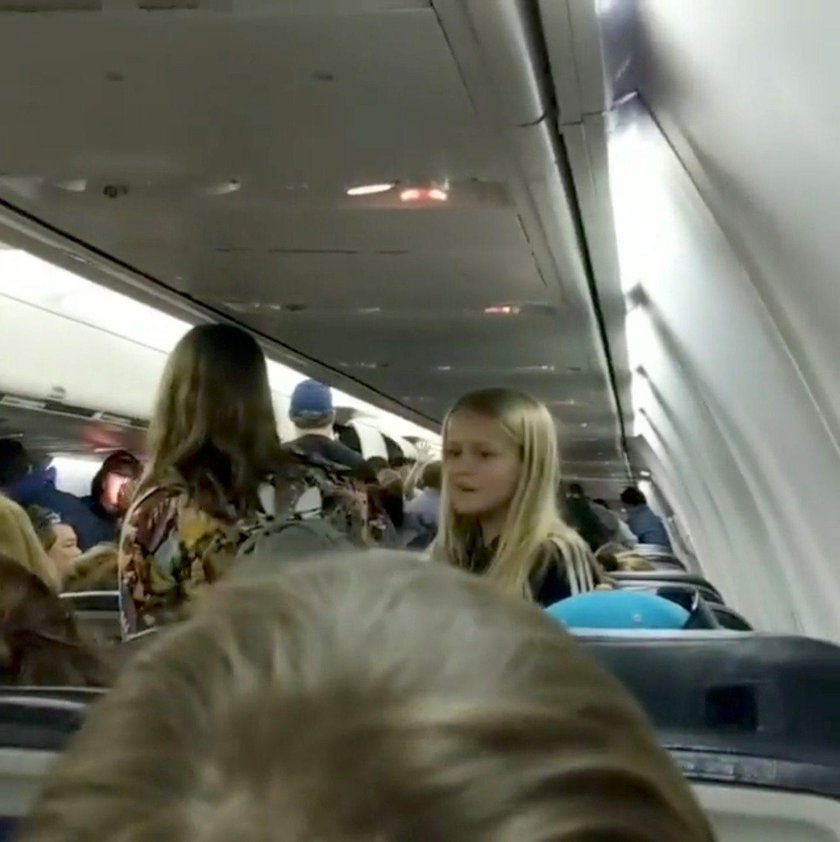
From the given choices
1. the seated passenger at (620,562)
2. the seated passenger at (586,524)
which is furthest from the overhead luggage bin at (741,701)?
the seated passenger at (586,524)

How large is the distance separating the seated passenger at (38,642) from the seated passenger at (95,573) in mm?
2432

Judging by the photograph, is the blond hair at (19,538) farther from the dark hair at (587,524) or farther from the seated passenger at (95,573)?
the dark hair at (587,524)

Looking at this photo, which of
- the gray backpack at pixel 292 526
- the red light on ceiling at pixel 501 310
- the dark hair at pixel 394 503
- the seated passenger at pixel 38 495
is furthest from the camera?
the seated passenger at pixel 38 495

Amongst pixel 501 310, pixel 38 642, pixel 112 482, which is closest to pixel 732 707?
pixel 38 642

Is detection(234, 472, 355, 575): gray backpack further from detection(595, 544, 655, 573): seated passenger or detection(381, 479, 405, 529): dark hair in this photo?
detection(381, 479, 405, 529): dark hair

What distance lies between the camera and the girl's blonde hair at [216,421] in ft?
9.37

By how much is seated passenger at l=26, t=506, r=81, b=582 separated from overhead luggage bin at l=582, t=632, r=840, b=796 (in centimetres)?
366

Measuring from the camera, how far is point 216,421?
2.93m

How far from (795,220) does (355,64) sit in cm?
88

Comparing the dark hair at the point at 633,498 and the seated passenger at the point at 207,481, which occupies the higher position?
the dark hair at the point at 633,498

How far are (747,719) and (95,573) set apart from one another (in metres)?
3.51

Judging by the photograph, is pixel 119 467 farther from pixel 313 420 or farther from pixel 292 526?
pixel 292 526

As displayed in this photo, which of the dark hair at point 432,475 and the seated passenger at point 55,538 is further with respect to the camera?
the dark hair at point 432,475

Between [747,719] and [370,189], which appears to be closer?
[747,719]
